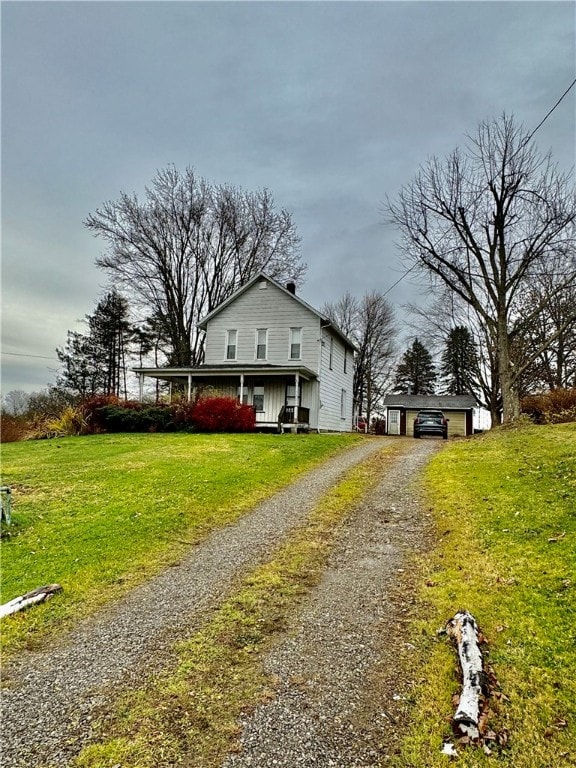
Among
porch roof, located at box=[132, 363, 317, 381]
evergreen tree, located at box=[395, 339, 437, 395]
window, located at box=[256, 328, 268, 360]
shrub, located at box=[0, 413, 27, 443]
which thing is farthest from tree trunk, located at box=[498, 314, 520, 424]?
evergreen tree, located at box=[395, 339, 437, 395]

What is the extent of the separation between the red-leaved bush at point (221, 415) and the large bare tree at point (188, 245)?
483 inches

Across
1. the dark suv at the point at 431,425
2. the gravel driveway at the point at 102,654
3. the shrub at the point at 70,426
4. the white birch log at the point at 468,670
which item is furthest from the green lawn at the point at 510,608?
the shrub at the point at 70,426

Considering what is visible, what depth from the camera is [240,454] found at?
12562mm

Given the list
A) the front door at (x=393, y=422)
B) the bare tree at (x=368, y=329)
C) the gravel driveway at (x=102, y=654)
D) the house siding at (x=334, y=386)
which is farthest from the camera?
the bare tree at (x=368, y=329)

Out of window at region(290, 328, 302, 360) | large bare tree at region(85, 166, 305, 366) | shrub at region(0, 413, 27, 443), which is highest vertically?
large bare tree at region(85, 166, 305, 366)

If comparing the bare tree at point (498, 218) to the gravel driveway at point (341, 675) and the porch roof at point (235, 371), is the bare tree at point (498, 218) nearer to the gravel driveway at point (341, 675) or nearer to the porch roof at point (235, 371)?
the porch roof at point (235, 371)

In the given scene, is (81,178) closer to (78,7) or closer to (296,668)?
(78,7)

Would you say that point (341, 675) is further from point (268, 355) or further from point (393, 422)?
point (393, 422)

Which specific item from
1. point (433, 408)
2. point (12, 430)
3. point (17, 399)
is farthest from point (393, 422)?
point (17, 399)

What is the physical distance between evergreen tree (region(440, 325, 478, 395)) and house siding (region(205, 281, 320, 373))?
12.7 metres

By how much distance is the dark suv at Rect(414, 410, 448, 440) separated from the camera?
934 inches

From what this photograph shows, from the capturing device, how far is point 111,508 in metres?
7.44

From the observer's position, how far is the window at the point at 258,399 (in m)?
22.2

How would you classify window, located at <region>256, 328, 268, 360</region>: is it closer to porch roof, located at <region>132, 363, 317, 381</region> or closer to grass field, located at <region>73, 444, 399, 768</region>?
porch roof, located at <region>132, 363, 317, 381</region>
